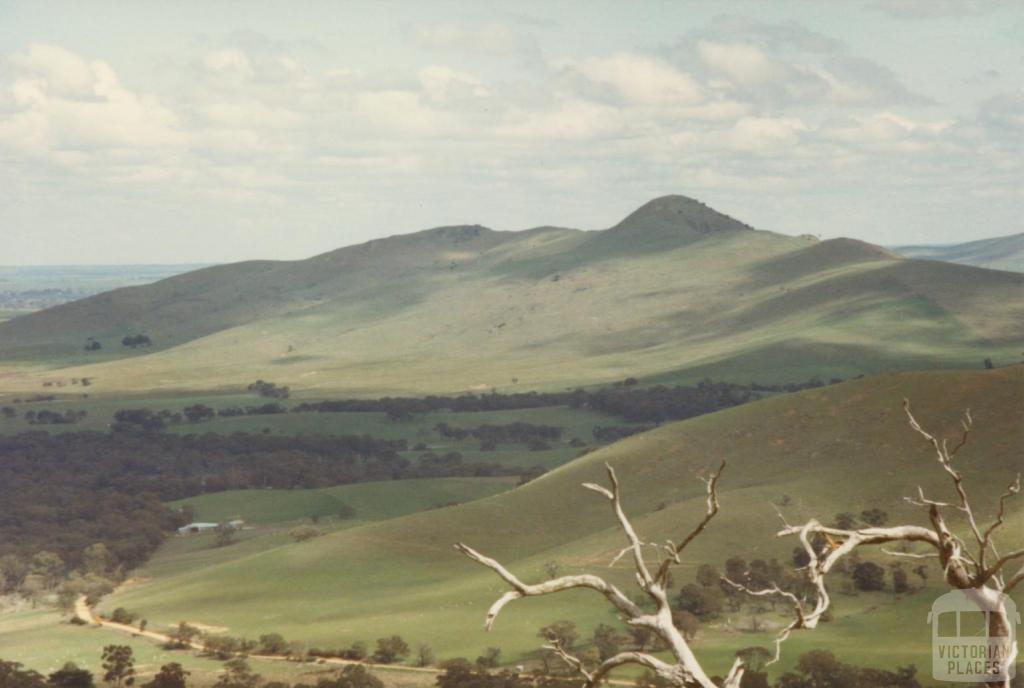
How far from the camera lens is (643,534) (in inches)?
4451

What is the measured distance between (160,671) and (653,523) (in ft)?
158

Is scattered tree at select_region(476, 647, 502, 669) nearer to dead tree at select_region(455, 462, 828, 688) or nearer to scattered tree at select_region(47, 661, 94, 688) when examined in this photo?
scattered tree at select_region(47, 661, 94, 688)

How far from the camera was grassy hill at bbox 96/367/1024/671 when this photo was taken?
95812 millimetres

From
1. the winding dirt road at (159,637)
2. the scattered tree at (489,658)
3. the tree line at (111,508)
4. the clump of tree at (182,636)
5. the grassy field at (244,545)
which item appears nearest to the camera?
the scattered tree at (489,658)

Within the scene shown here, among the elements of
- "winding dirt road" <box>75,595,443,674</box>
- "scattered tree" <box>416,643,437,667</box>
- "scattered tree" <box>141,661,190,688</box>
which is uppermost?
"scattered tree" <box>141,661,190,688</box>

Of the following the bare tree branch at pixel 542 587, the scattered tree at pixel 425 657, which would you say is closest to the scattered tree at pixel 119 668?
the scattered tree at pixel 425 657

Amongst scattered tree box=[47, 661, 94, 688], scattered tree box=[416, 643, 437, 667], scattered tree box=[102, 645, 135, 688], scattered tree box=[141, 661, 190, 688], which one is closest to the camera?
scattered tree box=[141, 661, 190, 688]

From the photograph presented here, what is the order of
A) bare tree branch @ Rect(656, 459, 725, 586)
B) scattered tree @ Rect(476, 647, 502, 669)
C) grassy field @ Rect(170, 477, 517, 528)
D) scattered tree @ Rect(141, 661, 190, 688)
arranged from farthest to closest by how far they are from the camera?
grassy field @ Rect(170, 477, 517, 528) < scattered tree @ Rect(476, 647, 502, 669) < scattered tree @ Rect(141, 661, 190, 688) < bare tree branch @ Rect(656, 459, 725, 586)

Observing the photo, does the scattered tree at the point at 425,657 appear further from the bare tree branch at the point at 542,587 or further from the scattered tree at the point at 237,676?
the bare tree branch at the point at 542,587

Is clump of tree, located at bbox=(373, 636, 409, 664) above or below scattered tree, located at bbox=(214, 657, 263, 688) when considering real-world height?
below

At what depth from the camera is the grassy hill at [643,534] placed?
95812mm

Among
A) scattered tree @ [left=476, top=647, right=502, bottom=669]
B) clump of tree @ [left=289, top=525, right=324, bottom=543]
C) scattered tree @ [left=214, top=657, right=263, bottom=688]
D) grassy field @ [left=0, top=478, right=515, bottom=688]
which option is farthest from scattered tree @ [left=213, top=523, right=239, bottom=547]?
scattered tree @ [left=476, top=647, right=502, bottom=669]

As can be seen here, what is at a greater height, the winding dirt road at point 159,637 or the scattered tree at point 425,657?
the scattered tree at point 425,657

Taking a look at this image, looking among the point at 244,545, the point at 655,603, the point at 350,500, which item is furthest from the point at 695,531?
the point at 350,500
